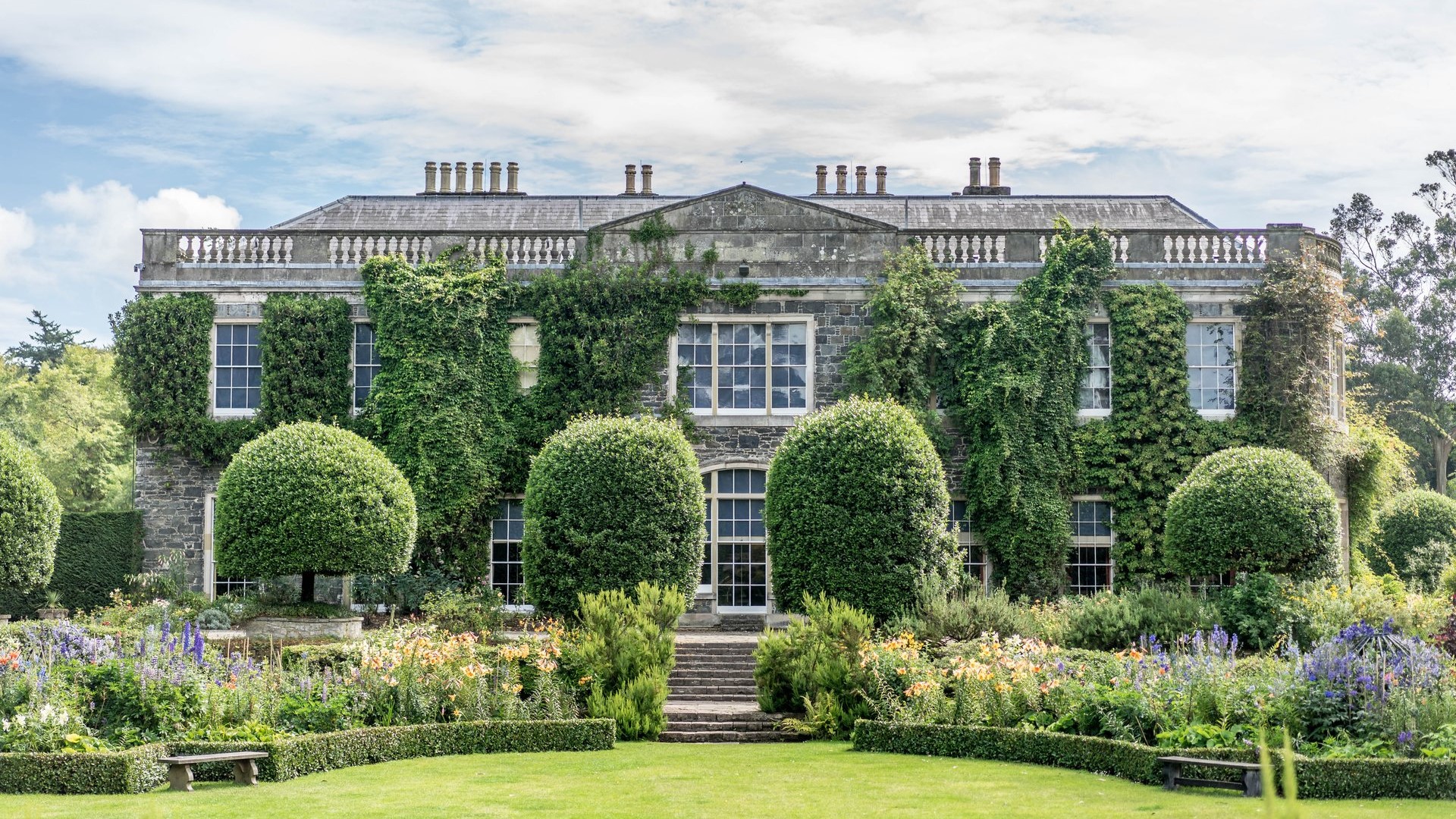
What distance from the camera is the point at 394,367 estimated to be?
22609mm

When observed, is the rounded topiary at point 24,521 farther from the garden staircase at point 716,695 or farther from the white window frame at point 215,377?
the garden staircase at point 716,695

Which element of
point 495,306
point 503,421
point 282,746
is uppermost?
point 495,306

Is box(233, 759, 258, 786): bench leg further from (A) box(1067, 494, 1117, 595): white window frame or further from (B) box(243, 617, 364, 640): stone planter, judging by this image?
(A) box(1067, 494, 1117, 595): white window frame

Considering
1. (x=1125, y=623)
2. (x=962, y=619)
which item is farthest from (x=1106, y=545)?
(x=962, y=619)

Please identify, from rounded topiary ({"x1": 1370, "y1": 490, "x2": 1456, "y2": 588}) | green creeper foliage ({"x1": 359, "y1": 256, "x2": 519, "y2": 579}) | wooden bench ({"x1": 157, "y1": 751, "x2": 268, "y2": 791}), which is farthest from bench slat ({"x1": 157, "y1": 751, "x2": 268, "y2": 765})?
rounded topiary ({"x1": 1370, "y1": 490, "x2": 1456, "y2": 588})

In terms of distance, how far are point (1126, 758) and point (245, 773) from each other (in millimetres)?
6631

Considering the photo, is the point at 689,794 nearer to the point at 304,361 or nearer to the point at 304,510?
the point at 304,510

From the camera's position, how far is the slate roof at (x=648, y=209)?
28234mm

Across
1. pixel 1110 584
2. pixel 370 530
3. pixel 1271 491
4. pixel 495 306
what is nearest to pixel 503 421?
pixel 495 306

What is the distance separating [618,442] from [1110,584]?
28.1 ft

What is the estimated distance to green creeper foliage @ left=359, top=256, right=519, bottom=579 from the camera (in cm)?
2216

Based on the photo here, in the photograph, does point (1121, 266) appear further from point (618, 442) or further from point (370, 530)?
point (370, 530)

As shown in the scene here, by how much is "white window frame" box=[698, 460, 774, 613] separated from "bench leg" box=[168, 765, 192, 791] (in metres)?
11.9

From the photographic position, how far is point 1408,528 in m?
27.7
